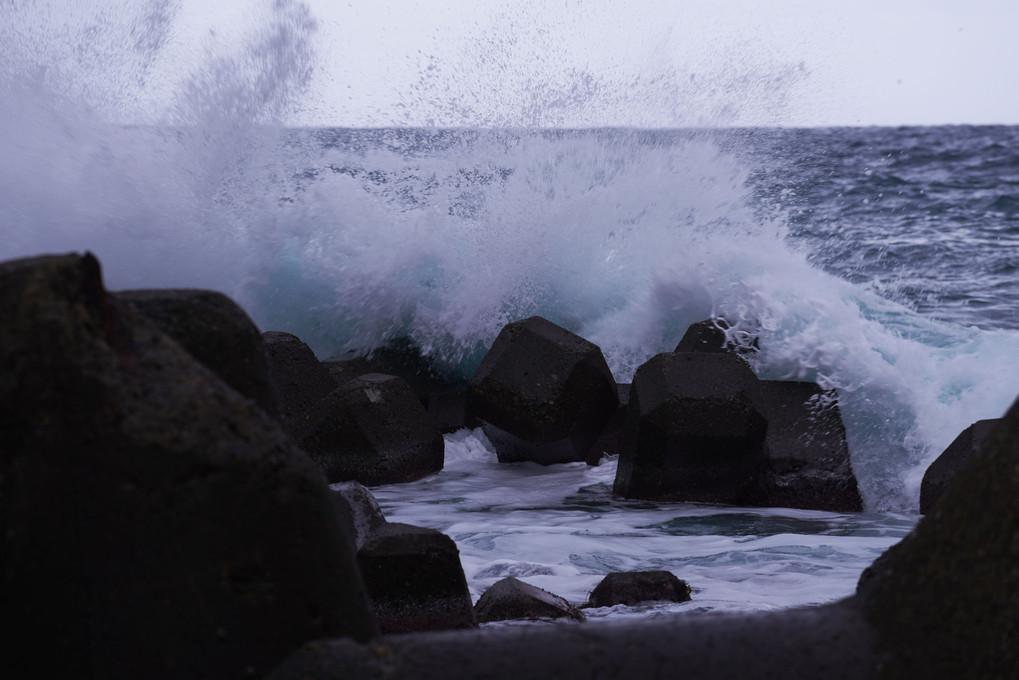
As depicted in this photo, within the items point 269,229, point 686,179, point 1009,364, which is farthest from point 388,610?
point 686,179

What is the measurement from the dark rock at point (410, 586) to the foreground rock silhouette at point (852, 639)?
112cm

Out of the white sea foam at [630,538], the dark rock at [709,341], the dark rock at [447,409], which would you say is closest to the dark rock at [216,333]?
the white sea foam at [630,538]

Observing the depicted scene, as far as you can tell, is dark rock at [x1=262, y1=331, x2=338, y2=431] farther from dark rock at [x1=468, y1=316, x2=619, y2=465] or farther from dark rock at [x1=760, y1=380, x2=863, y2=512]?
dark rock at [x1=760, y1=380, x2=863, y2=512]

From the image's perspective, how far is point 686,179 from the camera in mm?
7867

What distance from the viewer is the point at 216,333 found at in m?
1.43

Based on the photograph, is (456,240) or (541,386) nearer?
(541,386)

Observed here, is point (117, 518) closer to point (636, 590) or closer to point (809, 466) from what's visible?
point (636, 590)

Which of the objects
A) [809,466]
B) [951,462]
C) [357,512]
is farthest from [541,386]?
[357,512]

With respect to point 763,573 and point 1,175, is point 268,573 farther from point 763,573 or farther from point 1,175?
point 1,175

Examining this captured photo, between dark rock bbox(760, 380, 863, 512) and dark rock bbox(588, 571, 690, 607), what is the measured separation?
1567 mm

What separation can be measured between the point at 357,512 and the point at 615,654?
159cm

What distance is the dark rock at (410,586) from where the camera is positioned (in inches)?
88.4

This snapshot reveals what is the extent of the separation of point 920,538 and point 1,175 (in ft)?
24.2

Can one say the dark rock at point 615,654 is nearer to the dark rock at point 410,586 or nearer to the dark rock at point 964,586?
the dark rock at point 964,586
